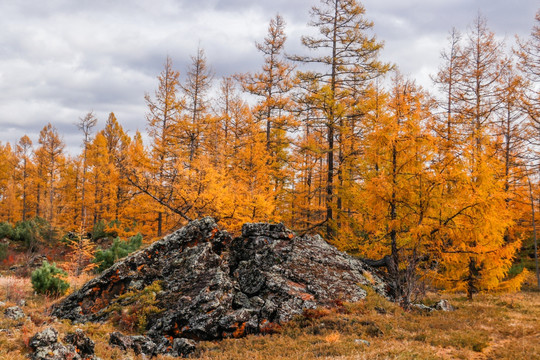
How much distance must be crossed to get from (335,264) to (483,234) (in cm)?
566

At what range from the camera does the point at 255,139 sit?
22.2m

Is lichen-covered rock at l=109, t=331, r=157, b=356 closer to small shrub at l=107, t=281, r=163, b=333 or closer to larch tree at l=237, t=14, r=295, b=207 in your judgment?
small shrub at l=107, t=281, r=163, b=333

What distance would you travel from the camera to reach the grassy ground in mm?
6207

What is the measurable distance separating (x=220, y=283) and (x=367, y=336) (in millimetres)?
4028

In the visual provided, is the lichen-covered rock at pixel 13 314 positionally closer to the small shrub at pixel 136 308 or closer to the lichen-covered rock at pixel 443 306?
the small shrub at pixel 136 308

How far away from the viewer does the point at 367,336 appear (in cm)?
752

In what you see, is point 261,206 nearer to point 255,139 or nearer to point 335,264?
point 335,264

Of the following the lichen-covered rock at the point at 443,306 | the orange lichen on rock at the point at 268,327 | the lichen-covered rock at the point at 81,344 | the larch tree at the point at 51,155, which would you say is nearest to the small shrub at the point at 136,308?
the lichen-covered rock at the point at 81,344

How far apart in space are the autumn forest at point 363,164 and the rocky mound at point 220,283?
2017mm

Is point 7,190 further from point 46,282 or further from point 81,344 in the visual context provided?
point 81,344

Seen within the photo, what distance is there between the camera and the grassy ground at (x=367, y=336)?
6.21 metres

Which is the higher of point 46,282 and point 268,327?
point 46,282

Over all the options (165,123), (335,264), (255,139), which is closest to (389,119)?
(335,264)

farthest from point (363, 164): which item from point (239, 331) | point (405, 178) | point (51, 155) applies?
point (51, 155)
